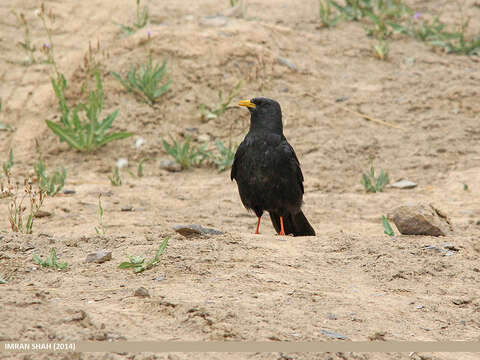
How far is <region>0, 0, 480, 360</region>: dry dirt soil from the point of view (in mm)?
2928

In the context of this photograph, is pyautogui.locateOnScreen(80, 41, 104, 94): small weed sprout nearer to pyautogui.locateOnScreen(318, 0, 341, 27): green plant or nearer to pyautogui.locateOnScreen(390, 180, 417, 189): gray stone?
pyautogui.locateOnScreen(318, 0, 341, 27): green plant

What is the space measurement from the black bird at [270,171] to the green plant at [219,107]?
2404 mm

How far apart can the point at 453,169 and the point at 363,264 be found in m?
3.45

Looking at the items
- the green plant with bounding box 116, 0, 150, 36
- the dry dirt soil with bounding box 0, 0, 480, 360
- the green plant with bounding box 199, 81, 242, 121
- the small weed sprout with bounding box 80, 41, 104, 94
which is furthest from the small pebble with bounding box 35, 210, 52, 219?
the green plant with bounding box 116, 0, 150, 36

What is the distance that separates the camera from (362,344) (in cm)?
275

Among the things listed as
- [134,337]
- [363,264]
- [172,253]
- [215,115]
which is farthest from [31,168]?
[134,337]

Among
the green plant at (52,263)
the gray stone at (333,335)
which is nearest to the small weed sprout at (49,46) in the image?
the green plant at (52,263)

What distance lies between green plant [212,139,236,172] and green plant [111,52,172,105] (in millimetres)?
1230

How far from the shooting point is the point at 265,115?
554cm

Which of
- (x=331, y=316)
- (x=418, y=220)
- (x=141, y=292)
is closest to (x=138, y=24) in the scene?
(x=418, y=220)

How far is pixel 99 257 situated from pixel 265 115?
2.37 meters

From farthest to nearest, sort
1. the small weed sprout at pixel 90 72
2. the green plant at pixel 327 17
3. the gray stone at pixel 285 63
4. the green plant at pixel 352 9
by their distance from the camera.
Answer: the green plant at pixel 352 9 < the green plant at pixel 327 17 < the gray stone at pixel 285 63 < the small weed sprout at pixel 90 72

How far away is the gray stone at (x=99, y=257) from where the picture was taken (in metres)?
3.68

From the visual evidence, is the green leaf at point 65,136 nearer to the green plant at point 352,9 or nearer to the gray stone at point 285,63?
the gray stone at point 285,63
